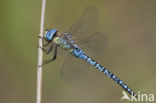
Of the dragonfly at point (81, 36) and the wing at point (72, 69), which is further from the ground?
the dragonfly at point (81, 36)

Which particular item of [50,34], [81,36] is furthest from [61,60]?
[50,34]

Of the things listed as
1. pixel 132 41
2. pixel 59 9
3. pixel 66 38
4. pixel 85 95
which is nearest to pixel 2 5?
pixel 59 9

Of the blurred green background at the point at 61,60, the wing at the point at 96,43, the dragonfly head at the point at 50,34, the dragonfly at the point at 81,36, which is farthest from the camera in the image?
the blurred green background at the point at 61,60

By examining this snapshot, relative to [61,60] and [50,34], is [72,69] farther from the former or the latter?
[61,60]

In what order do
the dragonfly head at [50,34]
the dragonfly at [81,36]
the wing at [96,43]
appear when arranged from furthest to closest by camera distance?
1. the wing at [96,43]
2. the dragonfly at [81,36]
3. the dragonfly head at [50,34]

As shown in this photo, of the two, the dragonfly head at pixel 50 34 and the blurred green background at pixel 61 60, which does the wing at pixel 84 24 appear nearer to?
the dragonfly head at pixel 50 34

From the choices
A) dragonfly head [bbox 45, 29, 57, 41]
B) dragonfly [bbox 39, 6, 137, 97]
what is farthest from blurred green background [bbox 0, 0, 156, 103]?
dragonfly head [bbox 45, 29, 57, 41]

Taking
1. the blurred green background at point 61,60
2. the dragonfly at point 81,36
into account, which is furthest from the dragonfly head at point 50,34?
the blurred green background at point 61,60

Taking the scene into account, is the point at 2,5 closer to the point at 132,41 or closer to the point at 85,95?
the point at 85,95
